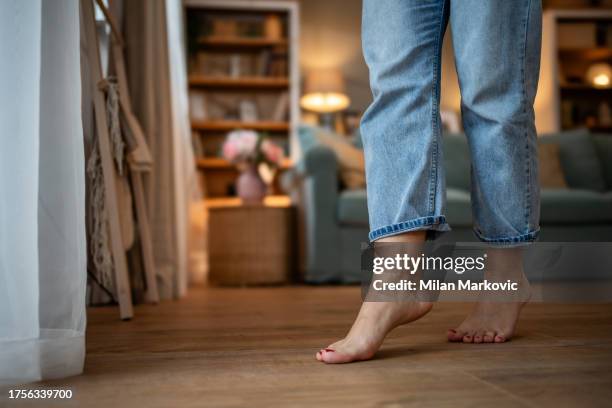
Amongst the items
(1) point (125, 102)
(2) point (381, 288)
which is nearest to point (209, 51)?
(1) point (125, 102)

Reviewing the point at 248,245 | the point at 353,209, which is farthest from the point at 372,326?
the point at 248,245

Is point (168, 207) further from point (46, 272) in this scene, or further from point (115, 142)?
point (46, 272)

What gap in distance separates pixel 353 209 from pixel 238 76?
215cm

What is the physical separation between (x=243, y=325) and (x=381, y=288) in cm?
48

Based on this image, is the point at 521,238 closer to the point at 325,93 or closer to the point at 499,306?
the point at 499,306

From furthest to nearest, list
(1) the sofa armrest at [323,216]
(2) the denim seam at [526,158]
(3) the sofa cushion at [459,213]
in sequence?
(1) the sofa armrest at [323,216]
(3) the sofa cushion at [459,213]
(2) the denim seam at [526,158]

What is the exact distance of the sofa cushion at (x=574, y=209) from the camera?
9.07 ft

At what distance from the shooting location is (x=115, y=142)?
1664 mm

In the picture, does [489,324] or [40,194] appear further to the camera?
[489,324]

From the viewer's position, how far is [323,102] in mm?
4328

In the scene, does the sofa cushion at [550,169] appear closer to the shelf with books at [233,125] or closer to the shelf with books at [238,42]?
the shelf with books at [233,125]

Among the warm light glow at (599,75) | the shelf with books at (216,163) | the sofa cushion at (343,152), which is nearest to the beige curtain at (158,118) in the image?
the sofa cushion at (343,152)

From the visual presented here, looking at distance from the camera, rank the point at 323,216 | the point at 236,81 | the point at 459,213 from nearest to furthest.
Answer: the point at 459,213
the point at 323,216
the point at 236,81

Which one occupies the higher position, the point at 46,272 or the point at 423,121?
the point at 423,121
